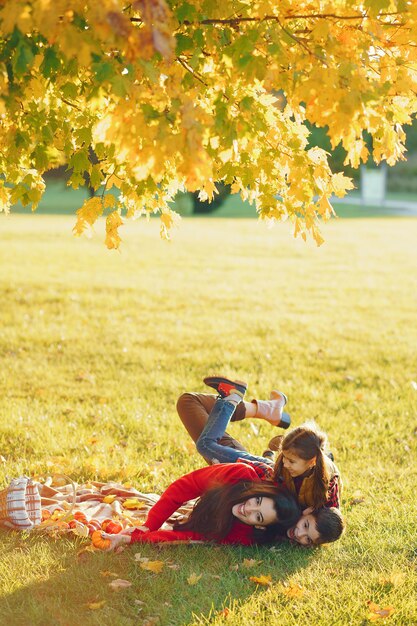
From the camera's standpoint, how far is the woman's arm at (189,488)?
451 cm

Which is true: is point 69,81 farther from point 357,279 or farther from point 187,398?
point 357,279

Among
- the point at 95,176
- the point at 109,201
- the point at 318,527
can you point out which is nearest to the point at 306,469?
the point at 318,527

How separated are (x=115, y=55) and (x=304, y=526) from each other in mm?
2524

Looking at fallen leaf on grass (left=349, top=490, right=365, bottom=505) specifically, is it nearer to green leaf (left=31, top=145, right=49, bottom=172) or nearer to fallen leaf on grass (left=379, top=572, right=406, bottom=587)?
fallen leaf on grass (left=379, top=572, right=406, bottom=587)

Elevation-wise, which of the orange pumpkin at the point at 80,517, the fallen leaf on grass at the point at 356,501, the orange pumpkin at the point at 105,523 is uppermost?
the orange pumpkin at the point at 80,517

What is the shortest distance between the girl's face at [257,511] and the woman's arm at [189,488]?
0.21 metres

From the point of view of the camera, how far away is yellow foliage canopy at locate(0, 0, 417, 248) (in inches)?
117

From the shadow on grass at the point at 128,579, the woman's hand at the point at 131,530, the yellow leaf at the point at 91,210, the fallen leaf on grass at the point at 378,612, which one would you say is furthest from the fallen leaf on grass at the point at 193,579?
the yellow leaf at the point at 91,210

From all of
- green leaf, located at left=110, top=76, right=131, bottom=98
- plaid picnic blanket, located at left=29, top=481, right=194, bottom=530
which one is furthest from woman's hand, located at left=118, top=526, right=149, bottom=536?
green leaf, located at left=110, top=76, right=131, bottom=98

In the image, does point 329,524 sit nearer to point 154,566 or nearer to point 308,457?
point 308,457

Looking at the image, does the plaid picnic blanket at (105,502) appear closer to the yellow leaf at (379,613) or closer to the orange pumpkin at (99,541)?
the orange pumpkin at (99,541)

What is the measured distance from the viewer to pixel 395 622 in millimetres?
3816

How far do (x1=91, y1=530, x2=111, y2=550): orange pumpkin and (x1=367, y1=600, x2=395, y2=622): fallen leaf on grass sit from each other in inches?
55.0

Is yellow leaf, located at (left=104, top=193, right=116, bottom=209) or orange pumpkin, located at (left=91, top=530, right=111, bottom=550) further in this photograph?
yellow leaf, located at (left=104, top=193, right=116, bottom=209)
